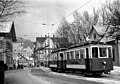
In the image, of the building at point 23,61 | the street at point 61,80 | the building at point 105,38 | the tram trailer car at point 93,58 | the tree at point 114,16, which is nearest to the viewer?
the street at point 61,80

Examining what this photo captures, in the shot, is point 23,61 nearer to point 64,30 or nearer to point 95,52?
point 64,30

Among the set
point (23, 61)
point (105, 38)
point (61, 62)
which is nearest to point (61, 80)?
point (61, 62)

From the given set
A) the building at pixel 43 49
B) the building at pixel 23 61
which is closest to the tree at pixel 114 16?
the building at pixel 43 49

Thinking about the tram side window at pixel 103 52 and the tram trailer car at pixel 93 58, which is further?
the tram side window at pixel 103 52

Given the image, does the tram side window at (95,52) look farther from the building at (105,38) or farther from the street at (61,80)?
the building at (105,38)

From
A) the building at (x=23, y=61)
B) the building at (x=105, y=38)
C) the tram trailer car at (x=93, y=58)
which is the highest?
the building at (x=105, y=38)

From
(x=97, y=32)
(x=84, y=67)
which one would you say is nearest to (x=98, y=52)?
(x=84, y=67)

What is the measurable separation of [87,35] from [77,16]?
14.2 ft

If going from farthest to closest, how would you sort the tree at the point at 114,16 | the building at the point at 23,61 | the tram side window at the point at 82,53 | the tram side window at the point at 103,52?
the building at the point at 23,61
the tree at the point at 114,16
the tram side window at the point at 82,53
the tram side window at the point at 103,52

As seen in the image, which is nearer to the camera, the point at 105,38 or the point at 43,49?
the point at 105,38

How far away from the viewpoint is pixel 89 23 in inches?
1715

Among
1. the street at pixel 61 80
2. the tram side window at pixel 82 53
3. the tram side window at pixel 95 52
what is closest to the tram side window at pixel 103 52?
the tram side window at pixel 95 52

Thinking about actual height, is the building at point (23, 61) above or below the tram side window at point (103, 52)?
below

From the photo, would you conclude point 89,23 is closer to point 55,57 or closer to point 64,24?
point 64,24
